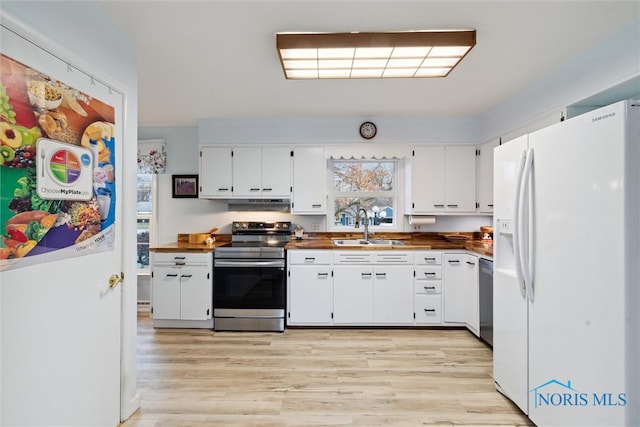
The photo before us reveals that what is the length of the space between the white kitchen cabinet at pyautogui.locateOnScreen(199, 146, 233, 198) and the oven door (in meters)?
0.88

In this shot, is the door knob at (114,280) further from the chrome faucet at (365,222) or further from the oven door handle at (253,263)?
the chrome faucet at (365,222)

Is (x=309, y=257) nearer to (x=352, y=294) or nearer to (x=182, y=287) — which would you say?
(x=352, y=294)

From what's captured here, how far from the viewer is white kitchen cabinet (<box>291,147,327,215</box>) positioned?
12.3ft

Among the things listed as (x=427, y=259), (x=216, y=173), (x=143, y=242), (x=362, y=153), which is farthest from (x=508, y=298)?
(x=143, y=242)

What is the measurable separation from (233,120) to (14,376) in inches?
123

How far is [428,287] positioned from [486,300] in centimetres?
60

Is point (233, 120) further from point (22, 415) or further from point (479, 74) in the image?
point (22, 415)

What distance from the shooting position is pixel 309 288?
341 centimetres

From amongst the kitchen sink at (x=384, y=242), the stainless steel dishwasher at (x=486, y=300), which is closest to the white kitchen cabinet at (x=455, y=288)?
the stainless steel dishwasher at (x=486, y=300)

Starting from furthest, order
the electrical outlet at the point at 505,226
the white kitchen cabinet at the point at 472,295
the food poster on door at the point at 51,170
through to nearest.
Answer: the white kitchen cabinet at the point at 472,295 < the electrical outlet at the point at 505,226 < the food poster on door at the point at 51,170

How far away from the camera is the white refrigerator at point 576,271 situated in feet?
4.26

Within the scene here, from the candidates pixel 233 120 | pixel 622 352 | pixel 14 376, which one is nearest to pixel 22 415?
pixel 14 376

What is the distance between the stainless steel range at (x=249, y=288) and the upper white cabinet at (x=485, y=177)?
234 centimetres

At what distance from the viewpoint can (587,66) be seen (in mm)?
2180
